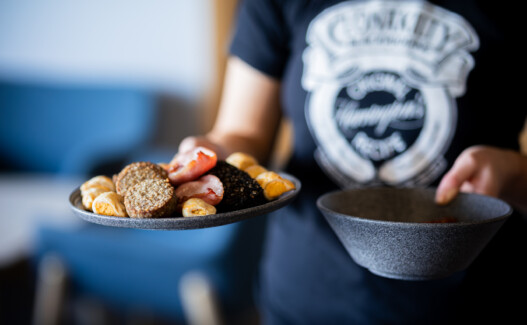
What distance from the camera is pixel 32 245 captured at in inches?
56.6

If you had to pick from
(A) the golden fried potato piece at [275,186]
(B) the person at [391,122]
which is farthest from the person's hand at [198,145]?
(A) the golden fried potato piece at [275,186]

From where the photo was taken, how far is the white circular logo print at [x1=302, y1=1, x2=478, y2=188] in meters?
0.61

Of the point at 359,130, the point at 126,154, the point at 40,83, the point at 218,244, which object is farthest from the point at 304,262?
the point at 40,83

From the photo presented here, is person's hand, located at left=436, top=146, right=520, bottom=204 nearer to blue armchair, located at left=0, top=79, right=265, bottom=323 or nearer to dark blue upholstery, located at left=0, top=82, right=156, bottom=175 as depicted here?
blue armchair, located at left=0, top=79, right=265, bottom=323

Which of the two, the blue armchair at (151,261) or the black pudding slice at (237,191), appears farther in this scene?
the blue armchair at (151,261)

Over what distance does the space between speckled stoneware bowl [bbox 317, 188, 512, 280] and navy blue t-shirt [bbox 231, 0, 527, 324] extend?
0.11 m

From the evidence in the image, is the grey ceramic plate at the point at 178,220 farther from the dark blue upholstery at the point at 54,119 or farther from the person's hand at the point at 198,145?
the dark blue upholstery at the point at 54,119

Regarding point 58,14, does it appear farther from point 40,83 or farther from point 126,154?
point 126,154

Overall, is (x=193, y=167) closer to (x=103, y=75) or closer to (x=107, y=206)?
(x=107, y=206)

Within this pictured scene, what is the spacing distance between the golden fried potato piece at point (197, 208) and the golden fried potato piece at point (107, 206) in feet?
0.20

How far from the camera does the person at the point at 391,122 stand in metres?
0.61

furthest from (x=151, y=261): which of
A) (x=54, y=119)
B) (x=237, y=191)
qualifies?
(x=54, y=119)

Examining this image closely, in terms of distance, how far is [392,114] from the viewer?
630 mm

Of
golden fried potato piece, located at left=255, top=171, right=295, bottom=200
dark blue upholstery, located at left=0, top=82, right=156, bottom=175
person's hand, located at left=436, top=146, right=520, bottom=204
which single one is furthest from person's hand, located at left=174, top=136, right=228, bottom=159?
dark blue upholstery, located at left=0, top=82, right=156, bottom=175
